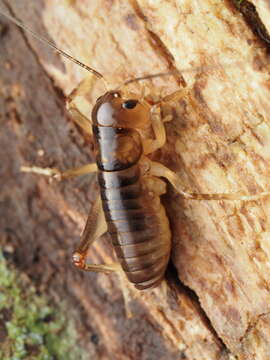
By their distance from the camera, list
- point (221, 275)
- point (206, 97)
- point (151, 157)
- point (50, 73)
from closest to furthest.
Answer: point (206, 97), point (221, 275), point (151, 157), point (50, 73)

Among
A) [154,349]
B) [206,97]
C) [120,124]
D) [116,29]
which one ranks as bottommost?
[154,349]

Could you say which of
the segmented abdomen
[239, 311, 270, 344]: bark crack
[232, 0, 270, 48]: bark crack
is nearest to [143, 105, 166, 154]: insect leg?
the segmented abdomen

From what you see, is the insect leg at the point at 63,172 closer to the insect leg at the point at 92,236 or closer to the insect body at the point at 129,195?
the insect leg at the point at 92,236

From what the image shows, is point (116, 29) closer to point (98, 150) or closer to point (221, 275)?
point (98, 150)

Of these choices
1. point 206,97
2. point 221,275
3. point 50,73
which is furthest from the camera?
point 50,73

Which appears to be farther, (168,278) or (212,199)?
(168,278)

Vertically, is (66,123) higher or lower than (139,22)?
lower

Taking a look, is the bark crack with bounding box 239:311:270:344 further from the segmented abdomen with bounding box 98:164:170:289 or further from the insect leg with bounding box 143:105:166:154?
the insect leg with bounding box 143:105:166:154

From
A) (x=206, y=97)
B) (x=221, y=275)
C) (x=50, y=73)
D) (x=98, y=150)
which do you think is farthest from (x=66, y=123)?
(x=221, y=275)
